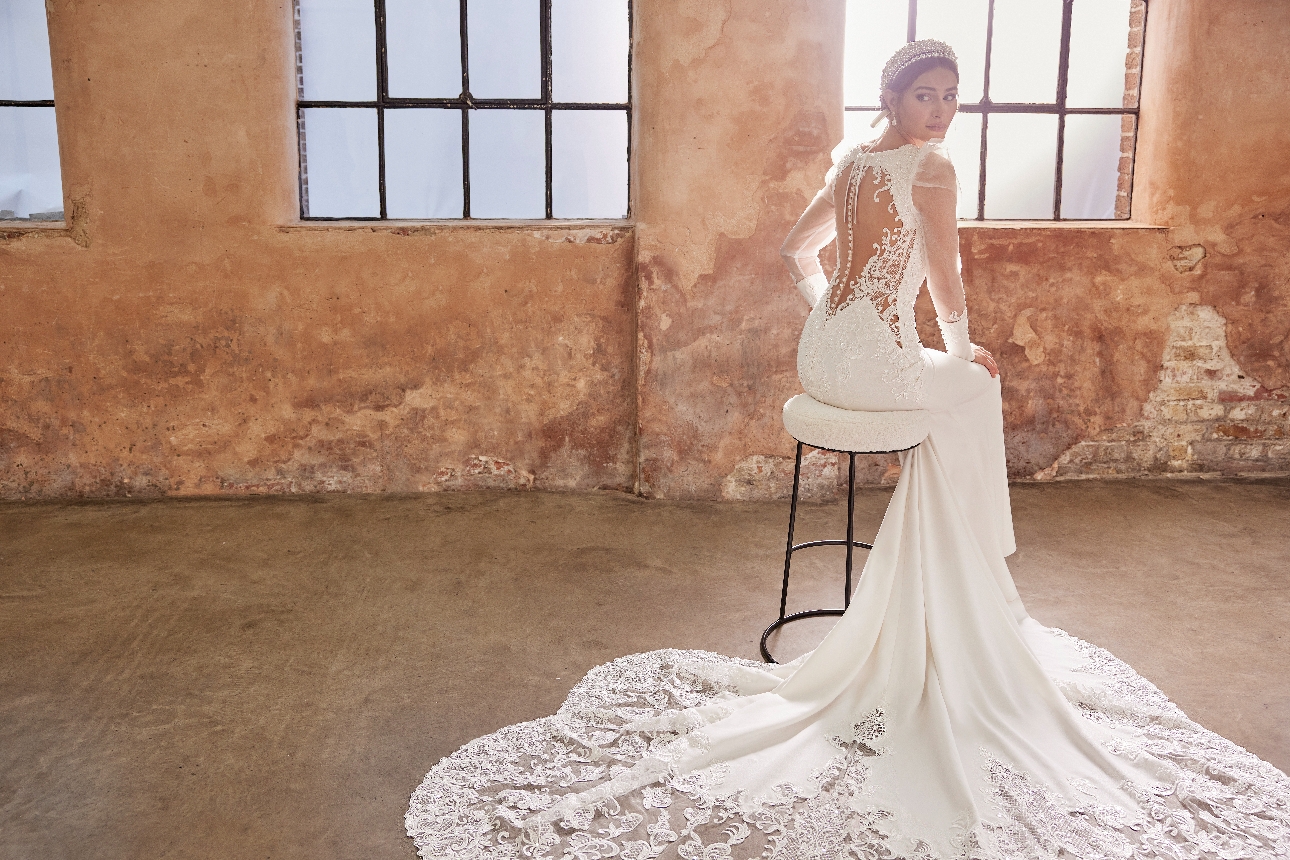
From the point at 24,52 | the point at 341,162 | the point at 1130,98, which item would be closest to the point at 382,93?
the point at 341,162

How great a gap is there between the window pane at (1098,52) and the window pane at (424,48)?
2.94 metres

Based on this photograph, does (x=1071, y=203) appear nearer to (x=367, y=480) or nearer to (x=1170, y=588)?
(x=1170, y=588)

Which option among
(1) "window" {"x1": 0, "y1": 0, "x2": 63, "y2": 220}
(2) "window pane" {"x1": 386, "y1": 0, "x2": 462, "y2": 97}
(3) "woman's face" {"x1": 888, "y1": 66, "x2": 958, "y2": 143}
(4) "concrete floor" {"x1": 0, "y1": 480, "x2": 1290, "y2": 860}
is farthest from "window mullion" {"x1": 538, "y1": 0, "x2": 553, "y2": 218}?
(3) "woman's face" {"x1": 888, "y1": 66, "x2": 958, "y2": 143}

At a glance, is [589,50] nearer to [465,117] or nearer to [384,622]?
[465,117]

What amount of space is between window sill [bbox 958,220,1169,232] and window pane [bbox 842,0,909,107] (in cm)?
76

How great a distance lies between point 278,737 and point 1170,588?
9.98ft

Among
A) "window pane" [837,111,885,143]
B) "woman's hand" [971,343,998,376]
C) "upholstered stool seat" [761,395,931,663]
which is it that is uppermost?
"window pane" [837,111,885,143]

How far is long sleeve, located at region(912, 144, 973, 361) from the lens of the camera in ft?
8.84

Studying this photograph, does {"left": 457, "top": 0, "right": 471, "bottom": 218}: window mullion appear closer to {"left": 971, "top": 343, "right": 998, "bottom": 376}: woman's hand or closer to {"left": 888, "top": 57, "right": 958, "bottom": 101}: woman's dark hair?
{"left": 888, "top": 57, "right": 958, "bottom": 101}: woman's dark hair

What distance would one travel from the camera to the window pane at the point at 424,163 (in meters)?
4.70

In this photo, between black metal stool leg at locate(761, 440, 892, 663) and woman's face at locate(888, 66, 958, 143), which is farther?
black metal stool leg at locate(761, 440, 892, 663)

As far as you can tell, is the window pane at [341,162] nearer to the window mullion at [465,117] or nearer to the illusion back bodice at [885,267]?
the window mullion at [465,117]

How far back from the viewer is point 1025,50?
15.8 feet

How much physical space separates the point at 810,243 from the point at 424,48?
2377 millimetres
